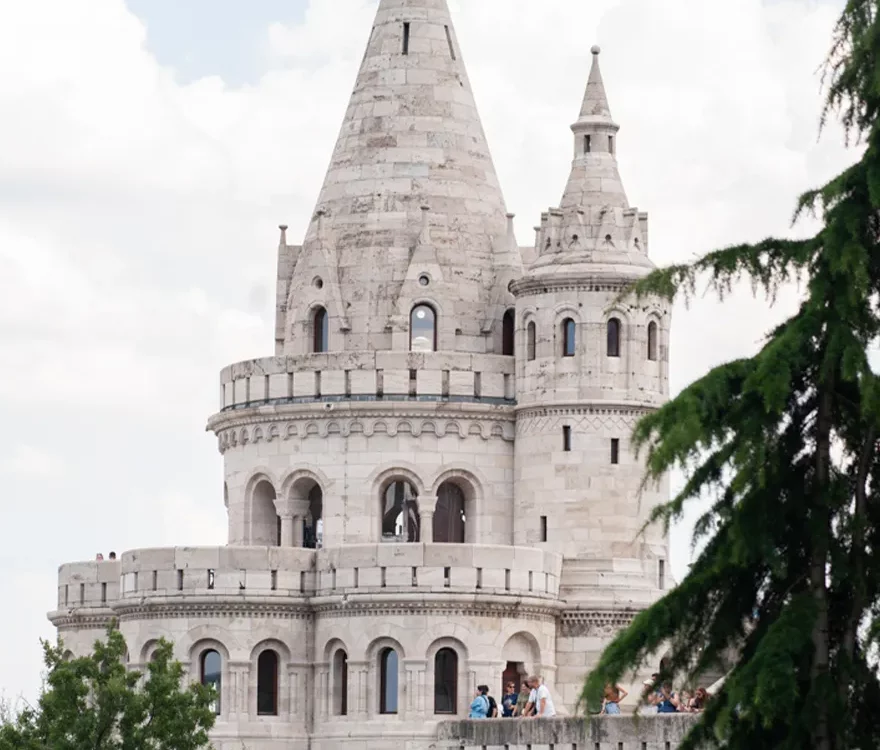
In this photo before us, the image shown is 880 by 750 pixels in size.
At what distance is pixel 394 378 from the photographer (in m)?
65.5

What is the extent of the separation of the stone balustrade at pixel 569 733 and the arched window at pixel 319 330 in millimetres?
17513

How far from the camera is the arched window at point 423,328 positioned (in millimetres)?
66750

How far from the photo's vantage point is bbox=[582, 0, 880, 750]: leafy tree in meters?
27.8

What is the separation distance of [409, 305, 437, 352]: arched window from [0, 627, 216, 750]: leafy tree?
45.3 feet

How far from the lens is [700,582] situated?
93.6 feet

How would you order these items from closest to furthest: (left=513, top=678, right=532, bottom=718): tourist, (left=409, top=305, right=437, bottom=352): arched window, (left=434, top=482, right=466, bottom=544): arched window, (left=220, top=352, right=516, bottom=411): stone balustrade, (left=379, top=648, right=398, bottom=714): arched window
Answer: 1. (left=513, top=678, right=532, bottom=718): tourist
2. (left=379, top=648, right=398, bottom=714): arched window
3. (left=220, top=352, right=516, bottom=411): stone balustrade
4. (left=434, top=482, right=466, bottom=544): arched window
5. (left=409, top=305, right=437, bottom=352): arched window

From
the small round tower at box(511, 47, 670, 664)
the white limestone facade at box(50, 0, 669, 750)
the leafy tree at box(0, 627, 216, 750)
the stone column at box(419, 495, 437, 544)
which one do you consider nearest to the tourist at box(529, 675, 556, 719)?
the leafy tree at box(0, 627, 216, 750)

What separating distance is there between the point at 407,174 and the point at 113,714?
730 inches

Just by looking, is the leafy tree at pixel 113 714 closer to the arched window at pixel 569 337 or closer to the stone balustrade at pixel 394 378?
the stone balustrade at pixel 394 378

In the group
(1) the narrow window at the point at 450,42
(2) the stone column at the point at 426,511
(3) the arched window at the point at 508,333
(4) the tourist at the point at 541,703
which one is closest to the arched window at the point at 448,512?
(2) the stone column at the point at 426,511

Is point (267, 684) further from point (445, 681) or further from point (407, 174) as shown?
point (407, 174)

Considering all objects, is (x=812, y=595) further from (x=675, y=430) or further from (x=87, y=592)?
(x=87, y=592)

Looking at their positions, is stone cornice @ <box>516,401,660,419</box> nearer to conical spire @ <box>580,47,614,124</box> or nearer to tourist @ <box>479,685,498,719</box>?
conical spire @ <box>580,47,614,124</box>

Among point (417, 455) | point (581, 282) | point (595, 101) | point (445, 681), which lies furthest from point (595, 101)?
point (445, 681)
